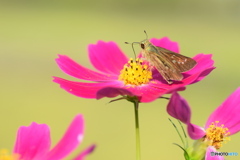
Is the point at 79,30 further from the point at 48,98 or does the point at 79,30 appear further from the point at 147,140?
the point at 147,140

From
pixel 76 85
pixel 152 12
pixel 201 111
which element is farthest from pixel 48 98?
pixel 76 85

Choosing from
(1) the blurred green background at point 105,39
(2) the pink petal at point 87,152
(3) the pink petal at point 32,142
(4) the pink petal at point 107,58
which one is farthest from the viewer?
(1) the blurred green background at point 105,39

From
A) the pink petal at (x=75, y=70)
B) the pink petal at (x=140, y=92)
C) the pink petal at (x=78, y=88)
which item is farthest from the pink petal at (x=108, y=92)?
the pink petal at (x=75, y=70)

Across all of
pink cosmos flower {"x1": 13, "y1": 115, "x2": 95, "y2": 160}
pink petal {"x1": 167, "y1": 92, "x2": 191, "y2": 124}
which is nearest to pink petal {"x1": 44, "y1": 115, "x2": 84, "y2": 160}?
pink cosmos flower {"x1": 13, "y1": 115, "x2": 95, "y2": 160}

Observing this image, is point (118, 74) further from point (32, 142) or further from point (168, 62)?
point (32, 142)

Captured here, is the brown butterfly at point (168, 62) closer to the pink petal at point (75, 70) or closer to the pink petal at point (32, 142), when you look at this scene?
the pink petal at point (75, 70)

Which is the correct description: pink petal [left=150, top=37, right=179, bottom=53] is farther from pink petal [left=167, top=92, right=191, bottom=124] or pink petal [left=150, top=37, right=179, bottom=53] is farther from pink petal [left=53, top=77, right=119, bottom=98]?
pink petal [left=167, top=92, right=191, bottom=124]

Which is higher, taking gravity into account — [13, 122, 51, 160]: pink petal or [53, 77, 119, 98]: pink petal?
[53, 77, 119, 98]: pink petal
